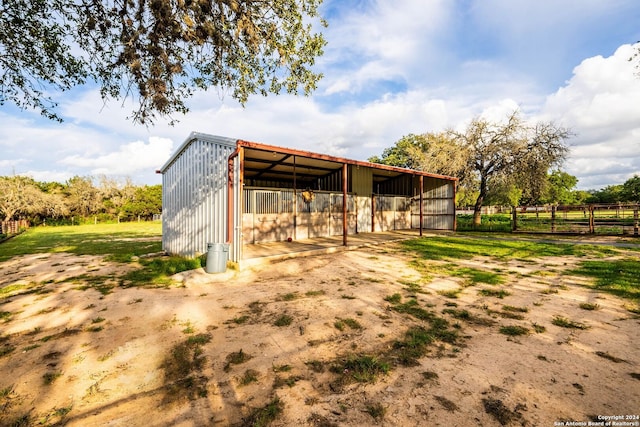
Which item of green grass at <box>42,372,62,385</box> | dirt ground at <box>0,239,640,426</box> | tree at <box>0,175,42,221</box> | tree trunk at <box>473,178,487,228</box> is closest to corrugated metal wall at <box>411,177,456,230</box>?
tree trunk at <box>473,178,487,228</box>

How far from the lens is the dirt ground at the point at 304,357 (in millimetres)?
2396

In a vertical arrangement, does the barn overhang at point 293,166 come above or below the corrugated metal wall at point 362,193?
above

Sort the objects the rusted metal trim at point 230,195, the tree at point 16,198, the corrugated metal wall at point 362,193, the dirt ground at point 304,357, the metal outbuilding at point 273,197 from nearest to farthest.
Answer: the dirt ground at point 304,357 < the rusted metal trim at point 230,195 < the metal outbuilding at point 273,197 < the corrugated metal wall at point 362,193 < the tree at point 16,198

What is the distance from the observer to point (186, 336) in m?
3.93

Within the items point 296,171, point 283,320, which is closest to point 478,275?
point 283,320

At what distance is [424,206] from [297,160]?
10931 millimetres

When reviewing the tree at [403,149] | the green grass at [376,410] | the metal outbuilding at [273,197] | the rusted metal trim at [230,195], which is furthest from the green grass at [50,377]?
the tree at [403,149]

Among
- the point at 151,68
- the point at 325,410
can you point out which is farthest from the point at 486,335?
the point at 151,68

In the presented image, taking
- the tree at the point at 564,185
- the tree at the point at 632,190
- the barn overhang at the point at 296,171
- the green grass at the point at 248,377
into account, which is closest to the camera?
the green grass at the point at 248,377

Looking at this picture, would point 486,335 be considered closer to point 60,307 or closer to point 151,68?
point 60,307

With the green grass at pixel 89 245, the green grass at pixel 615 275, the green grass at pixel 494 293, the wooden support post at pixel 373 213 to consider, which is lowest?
the green grass at pixel 89 245

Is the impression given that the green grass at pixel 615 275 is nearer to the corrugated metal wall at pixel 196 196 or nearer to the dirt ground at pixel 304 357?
the dirt ground at pixel 304 357

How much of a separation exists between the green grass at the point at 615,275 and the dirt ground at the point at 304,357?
18.1 inches

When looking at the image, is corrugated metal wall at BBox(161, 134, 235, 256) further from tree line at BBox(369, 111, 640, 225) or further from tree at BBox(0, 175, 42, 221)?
tree at BBox(0, 175, 42, 221)
